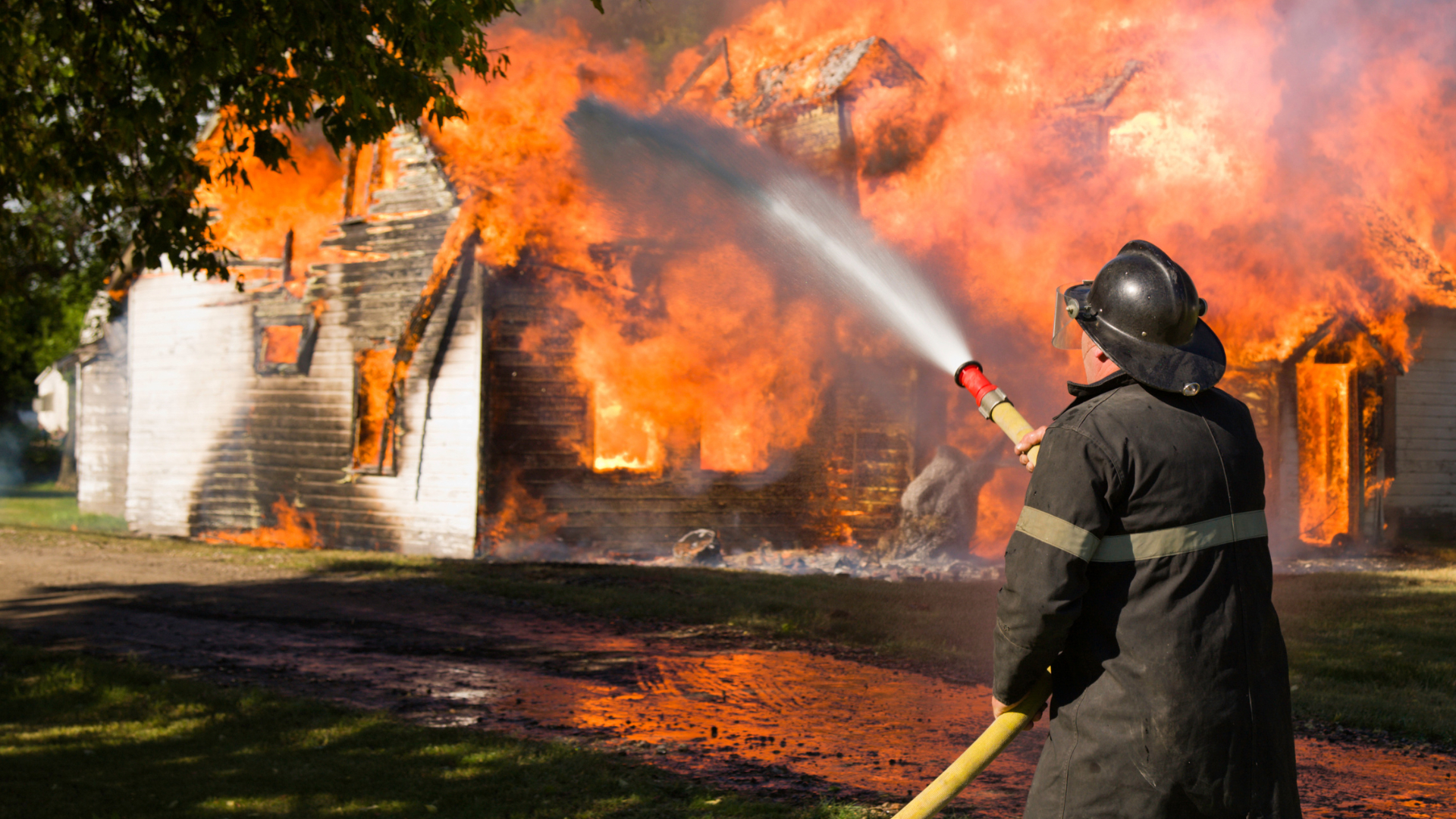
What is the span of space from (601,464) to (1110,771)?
44.9 feet

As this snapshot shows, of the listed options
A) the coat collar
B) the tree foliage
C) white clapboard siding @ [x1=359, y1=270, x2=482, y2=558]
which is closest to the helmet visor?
the coat collar

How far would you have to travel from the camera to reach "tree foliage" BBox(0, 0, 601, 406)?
20.6 ft

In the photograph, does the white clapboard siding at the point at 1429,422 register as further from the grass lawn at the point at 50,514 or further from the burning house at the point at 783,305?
the grass lawn at the point at 50,514

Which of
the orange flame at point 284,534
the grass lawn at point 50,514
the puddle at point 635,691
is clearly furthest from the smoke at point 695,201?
the grass lawn at point 50,514

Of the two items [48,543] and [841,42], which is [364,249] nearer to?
[48,543]

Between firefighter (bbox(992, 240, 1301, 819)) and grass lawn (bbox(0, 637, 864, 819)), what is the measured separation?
102 inches

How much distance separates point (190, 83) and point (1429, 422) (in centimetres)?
2031

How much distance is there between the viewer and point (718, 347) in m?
15.9

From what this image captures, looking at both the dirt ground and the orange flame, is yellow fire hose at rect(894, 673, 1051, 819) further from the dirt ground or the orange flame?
the orange flame

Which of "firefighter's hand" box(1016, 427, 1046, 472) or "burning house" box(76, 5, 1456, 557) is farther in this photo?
"burning house" box(76, 5, 1456, 557)

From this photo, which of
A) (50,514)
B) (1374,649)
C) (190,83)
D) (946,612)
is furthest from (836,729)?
(50,514)

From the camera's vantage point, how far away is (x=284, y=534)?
17.4 meters

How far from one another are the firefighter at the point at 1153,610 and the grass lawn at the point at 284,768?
2.58 meters

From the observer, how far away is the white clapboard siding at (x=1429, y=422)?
59.1 feet
